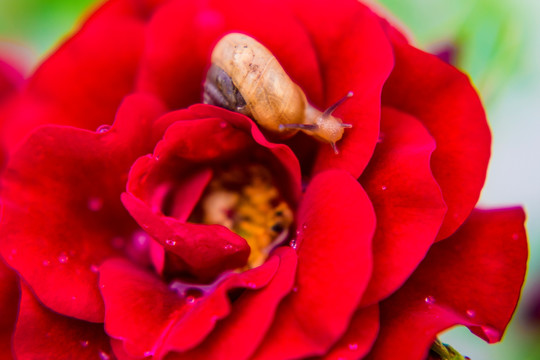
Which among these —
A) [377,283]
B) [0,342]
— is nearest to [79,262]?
[0,342]

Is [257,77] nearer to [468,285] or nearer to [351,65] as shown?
[351,65]

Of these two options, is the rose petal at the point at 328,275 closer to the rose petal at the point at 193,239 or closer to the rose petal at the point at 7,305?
the rose petal at the point at 193,239

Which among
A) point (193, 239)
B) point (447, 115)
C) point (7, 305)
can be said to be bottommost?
point (7, 305)

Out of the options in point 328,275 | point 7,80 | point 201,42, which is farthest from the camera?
point 7,80

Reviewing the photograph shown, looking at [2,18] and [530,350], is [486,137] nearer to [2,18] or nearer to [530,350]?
[530,350]

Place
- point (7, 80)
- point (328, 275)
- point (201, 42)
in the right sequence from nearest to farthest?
point (328, 275), point (201, 42), point (7, 80)

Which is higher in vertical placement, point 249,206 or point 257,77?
point 257,77

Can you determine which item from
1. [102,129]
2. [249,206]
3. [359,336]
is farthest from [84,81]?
[359,336]
